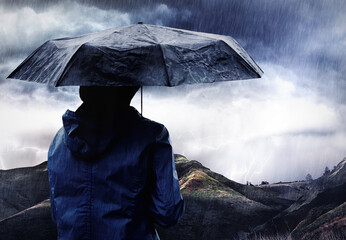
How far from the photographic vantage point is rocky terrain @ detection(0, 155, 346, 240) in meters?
4.53

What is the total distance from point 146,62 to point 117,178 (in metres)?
0.68

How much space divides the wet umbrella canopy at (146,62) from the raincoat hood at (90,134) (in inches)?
10.9

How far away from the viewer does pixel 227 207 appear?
4742mm

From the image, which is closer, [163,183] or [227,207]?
[163,183]

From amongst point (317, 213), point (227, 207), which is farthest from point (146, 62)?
point (317, 213)

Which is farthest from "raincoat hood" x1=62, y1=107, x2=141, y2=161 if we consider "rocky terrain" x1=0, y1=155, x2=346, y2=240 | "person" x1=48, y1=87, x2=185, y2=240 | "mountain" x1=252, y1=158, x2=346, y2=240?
"mountain" x1=252, y1=158, x2=346, y2=240

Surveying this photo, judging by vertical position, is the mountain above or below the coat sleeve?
below

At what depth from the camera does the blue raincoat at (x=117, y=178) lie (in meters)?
1.82

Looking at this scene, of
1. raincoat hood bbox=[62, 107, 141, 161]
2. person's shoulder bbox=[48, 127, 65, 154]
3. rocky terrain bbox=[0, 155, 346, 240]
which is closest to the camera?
raincoat hood bbox=[62, 107, 141, 161]

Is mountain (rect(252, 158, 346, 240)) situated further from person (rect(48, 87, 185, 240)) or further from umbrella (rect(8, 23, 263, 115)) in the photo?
umbrella (rect(8, 23, 263, 115))

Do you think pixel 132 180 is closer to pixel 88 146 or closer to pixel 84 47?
pixel 88 146

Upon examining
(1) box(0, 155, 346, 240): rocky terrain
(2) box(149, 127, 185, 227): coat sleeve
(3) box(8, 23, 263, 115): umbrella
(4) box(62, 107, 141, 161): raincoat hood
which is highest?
(3) box(8, 23, 263, 115): umbrella

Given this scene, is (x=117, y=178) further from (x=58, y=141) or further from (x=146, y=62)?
(x=146, y=62)

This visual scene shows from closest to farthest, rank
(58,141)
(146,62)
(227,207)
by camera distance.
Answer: (146,62) → (58,141) → (227,207)
